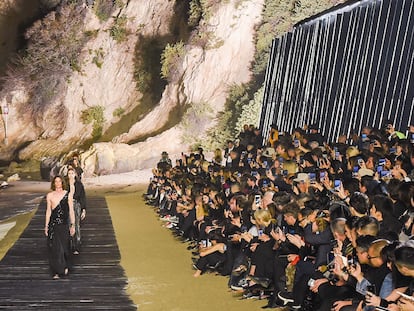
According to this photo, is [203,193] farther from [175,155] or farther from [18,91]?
[18,91]

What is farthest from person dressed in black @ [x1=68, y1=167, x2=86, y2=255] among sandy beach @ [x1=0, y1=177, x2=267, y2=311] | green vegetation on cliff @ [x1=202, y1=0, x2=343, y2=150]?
green vegetation on cliff @ [x1=202, y1=0, x2=343, y2=150]

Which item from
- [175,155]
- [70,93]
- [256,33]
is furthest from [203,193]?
[70,93]

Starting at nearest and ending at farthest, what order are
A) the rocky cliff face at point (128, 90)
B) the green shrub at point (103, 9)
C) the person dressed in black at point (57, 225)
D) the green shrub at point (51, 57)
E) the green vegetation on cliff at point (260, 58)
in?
the person dressed in black at point (57, 225)
the green vegetation on cliff at point (260, 58)
the rocky cliff face at point (128, 90)
the green shrub at point (103, 9)
the green shrub at point (51, 57)

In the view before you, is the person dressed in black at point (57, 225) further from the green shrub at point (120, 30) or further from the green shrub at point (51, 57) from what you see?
the green shrub at point (51, 57)

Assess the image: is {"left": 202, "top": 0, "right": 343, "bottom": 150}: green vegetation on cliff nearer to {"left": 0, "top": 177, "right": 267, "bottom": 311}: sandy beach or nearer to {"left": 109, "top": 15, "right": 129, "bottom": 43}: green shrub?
{"left": 109, "top": 15, "right": 129, "bottom": 43}: green shrub

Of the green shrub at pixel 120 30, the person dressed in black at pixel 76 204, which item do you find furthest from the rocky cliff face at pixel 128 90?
the person dressed in black at pixel 76 204

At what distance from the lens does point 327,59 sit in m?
20.6

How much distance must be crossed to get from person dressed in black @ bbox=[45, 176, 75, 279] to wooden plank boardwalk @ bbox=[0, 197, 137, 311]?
26 cm

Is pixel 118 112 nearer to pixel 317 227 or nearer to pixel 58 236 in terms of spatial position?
pixel 58 236

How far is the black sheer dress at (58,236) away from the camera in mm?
12383

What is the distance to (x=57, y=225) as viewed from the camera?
12.4 metres

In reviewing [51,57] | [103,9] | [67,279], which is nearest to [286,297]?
[67,279]

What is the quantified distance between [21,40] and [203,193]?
112 ft

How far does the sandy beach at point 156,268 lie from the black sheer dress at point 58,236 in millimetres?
1170
